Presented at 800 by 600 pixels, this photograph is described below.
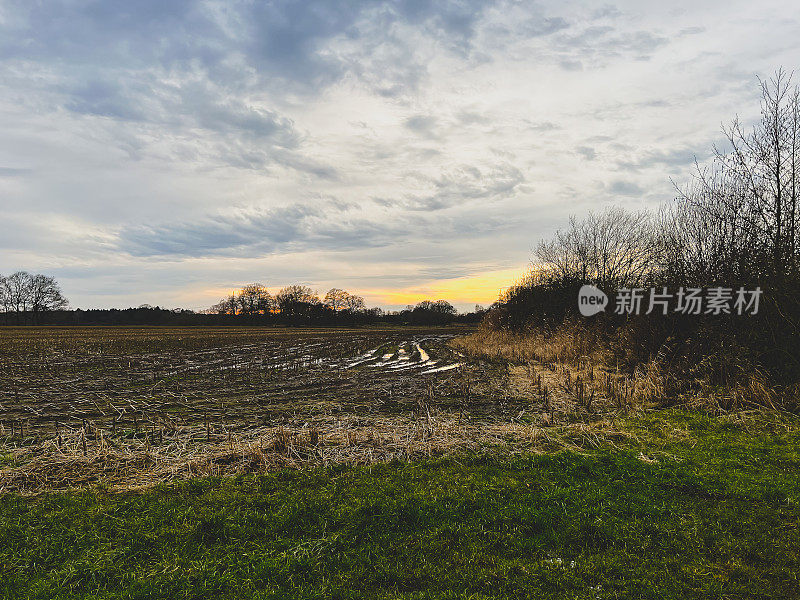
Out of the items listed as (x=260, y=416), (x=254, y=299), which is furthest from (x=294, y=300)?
(x=260, y=416)

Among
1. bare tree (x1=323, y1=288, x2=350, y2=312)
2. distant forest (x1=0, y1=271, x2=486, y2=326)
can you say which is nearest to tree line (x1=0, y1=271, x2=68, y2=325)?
distant forest (x1=0, y1=271, x2=486, y2=326)

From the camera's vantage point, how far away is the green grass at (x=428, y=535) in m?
3.69

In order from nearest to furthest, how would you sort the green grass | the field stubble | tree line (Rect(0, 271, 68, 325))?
the green grass → the field stubble → tree line (Rect(0, 271, 68, 325))

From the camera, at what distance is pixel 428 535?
4.49 metres

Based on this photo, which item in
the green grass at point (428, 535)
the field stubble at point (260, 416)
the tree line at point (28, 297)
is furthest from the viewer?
the tree line at point (28, 297)

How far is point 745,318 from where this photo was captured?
37.9ft

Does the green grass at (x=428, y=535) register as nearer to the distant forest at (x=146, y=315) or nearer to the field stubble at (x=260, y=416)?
the field stubble at (x=260, y=416)

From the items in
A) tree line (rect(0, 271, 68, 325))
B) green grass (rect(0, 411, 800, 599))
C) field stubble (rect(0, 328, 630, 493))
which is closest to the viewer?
green grass (rect(0, 411, 800, 599))

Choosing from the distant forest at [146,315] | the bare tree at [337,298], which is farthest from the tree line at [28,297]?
the bare tree at [337,298]

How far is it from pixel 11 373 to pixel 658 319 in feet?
74.0

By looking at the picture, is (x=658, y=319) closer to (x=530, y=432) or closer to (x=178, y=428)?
(x=530, y=432)

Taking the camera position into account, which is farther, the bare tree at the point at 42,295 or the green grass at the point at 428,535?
the bare tree at the point at 42,295

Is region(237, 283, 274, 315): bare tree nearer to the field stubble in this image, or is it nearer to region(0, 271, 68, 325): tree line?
region(0, 271, 68, 325): tree line

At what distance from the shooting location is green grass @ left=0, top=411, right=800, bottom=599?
3.69 metres
